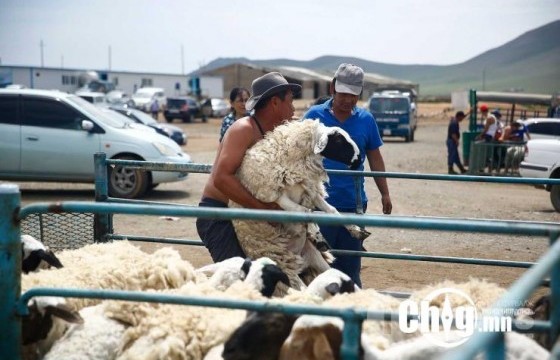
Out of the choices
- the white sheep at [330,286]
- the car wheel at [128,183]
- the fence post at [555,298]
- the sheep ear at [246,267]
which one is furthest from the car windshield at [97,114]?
the fence post at [555,298]

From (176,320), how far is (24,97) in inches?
425

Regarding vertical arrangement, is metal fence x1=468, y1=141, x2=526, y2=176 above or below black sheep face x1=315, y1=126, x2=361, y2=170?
below

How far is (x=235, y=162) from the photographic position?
4.23 meters

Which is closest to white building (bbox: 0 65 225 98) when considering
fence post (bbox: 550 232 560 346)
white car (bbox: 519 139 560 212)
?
white car (bbox: 519 139 560 212)

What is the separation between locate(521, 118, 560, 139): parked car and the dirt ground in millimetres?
2540

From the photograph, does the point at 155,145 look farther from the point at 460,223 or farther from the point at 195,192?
the point at 460,223

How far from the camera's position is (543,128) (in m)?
18.3

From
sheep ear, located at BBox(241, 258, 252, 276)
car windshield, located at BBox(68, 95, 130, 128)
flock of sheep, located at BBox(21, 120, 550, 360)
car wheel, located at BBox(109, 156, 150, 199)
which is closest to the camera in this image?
flock of sheep, located at BBox(21, 120, 550, 360)

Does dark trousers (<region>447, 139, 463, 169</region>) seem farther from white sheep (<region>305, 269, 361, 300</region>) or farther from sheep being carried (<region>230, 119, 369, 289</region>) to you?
white sheep (<region>305, 269, 361, 300</region>)

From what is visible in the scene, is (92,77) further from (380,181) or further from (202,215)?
(202,215)

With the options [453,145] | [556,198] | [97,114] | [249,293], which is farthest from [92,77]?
[249,293]

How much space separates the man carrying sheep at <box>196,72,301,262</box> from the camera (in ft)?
13.8

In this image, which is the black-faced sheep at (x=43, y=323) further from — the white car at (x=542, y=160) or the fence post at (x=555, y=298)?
the white car at (x=542, y=160)

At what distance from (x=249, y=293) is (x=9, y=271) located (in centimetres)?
107
